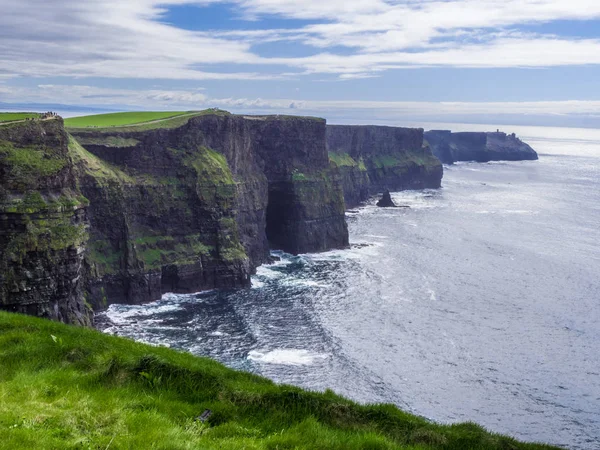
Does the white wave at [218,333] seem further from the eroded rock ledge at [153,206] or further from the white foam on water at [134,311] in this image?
the eroded rock ledge at [153,206]

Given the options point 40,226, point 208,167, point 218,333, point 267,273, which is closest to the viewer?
point 40,226

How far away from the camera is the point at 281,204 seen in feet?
376

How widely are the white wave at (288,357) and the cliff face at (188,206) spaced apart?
25251 millimetres

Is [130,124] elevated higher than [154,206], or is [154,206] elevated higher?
[130,124]

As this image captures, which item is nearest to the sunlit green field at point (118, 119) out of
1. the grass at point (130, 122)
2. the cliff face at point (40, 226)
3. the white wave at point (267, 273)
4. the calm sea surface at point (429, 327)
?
the grass at point (130, 122)

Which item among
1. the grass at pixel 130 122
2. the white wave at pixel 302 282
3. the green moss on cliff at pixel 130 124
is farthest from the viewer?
the white wave at pixel 302 282

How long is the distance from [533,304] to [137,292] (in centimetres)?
5511

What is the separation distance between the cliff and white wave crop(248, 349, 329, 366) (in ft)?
61.2

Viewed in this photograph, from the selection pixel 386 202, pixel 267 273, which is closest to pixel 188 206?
pixel 267 273

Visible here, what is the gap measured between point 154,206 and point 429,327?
42.7 m

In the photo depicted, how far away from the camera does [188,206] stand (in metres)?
86.3

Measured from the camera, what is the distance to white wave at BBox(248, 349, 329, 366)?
188 feet

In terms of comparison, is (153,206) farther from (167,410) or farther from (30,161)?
(167,410)

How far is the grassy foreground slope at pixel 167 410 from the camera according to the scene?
13086 mm
